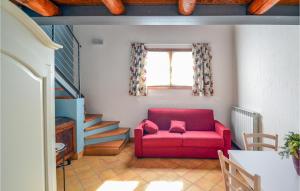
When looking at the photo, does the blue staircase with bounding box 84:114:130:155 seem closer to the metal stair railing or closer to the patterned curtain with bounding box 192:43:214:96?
the metal stair railing

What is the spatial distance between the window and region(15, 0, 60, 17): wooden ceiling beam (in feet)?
9.06

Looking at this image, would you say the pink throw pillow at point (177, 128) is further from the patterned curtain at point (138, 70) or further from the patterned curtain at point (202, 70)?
the patterned curtain at point (138, 70)

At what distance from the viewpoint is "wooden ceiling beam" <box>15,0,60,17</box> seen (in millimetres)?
1827

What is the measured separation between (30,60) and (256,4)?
212 cm

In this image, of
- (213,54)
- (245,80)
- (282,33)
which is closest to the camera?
(282,33)

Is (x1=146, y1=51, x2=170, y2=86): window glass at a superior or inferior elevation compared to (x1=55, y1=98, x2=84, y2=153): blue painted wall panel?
superior

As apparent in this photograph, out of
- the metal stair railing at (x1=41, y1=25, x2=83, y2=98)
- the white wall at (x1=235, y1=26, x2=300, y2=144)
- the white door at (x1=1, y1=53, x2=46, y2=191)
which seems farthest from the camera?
the metal stair railing at (x1=41, y1=25, x2=83, y2=98)

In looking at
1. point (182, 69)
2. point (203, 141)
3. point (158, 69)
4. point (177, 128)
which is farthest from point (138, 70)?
point (203, 141)

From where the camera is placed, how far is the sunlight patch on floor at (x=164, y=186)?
103 inches

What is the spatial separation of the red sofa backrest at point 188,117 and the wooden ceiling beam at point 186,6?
2.59m

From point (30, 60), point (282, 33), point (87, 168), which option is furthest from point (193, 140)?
point (30, 60)

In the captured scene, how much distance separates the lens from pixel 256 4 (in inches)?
78.7

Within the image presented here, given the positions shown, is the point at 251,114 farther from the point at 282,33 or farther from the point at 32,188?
the point at 32,188

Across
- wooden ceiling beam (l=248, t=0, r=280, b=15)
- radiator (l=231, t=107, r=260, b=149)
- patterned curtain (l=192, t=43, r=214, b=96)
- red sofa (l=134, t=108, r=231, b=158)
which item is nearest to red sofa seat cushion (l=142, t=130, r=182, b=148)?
red sofa (l=134, t=108, r=231, b=158)
